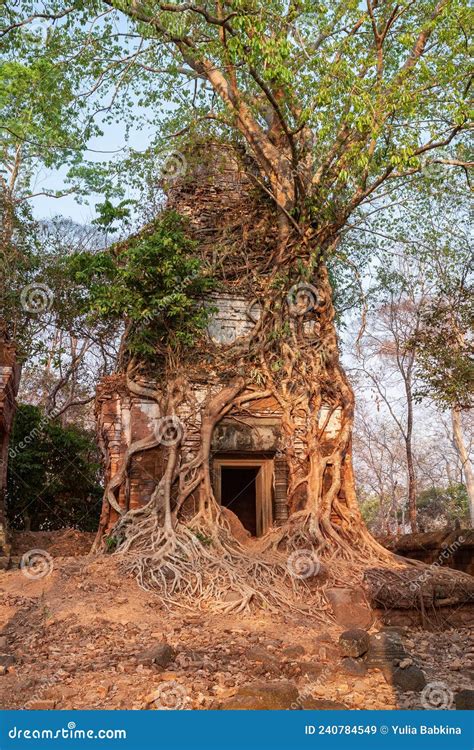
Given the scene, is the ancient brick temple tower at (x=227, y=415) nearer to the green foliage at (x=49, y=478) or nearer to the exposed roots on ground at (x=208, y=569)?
the exposed roots on ground at (x=208, y=569)

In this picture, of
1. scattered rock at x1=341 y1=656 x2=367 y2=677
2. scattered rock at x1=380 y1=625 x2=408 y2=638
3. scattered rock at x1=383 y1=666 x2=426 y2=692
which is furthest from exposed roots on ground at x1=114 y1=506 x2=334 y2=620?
scattered rock at x1=383 y1=666 x2=426 y2=692

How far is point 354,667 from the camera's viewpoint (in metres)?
5.07

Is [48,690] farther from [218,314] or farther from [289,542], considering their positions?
[218,314]

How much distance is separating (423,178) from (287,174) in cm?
203

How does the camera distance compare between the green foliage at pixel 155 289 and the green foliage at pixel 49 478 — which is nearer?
the green foliage at pixel 155 289

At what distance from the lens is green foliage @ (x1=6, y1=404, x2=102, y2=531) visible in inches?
542

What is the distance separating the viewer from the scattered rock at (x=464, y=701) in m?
4.16

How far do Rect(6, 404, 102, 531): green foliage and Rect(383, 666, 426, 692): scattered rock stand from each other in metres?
10.2

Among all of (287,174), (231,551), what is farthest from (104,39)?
(231,551)

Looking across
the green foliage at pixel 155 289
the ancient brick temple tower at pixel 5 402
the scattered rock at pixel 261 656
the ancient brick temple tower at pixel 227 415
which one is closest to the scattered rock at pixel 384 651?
the scattered rock at pixel 261 656

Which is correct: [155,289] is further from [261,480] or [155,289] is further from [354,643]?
[354,643]

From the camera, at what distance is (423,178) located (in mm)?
9414

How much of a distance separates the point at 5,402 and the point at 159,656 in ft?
18.8

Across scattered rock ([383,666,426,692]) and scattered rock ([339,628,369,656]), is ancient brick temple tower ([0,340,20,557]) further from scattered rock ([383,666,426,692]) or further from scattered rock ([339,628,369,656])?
scattered rock ([383,666,426,692])
